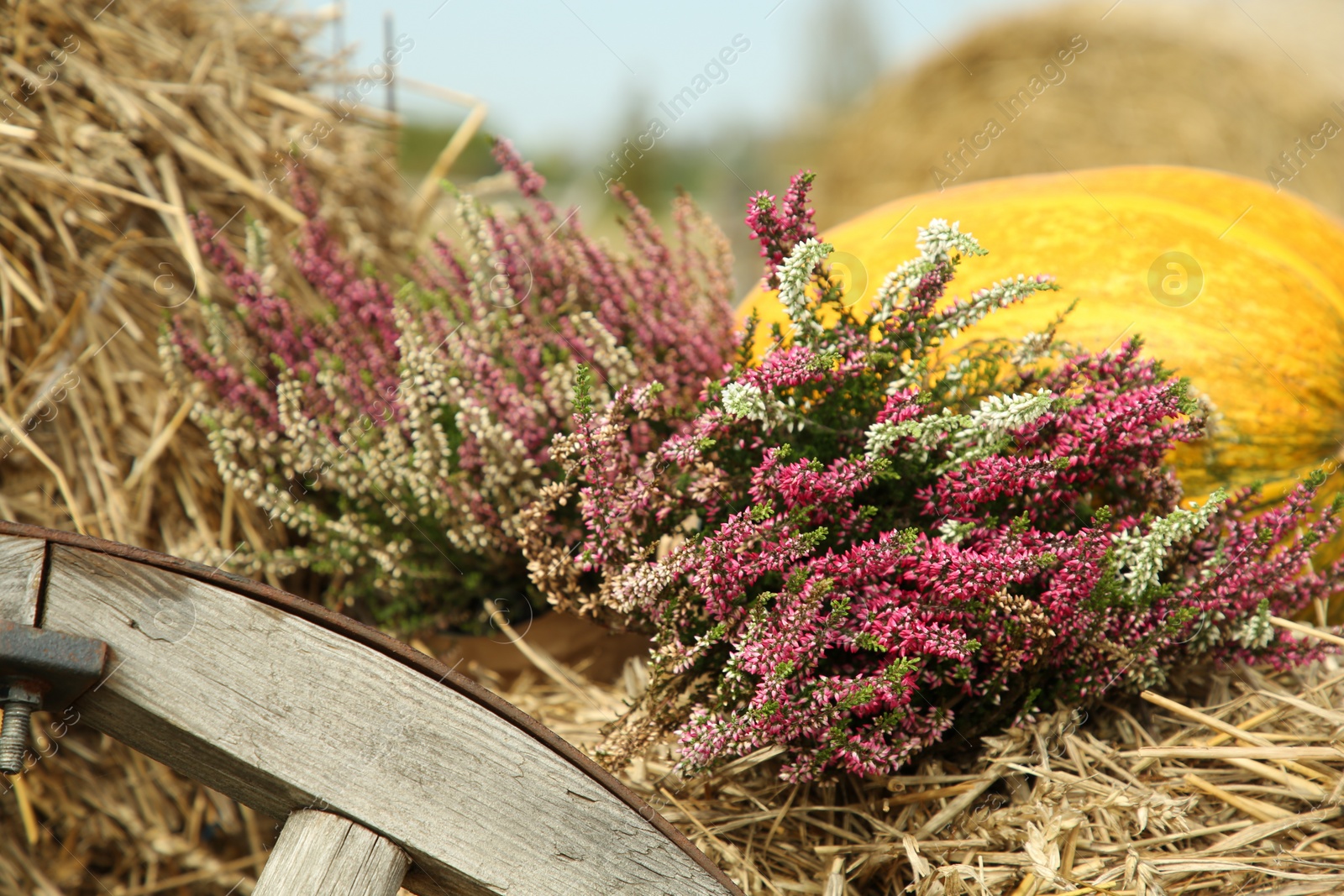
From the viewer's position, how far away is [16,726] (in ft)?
2.75

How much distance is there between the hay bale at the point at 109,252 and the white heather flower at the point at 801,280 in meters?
1.02

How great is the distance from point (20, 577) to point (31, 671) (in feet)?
0.31

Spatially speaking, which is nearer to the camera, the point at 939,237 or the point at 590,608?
the point at 939,237

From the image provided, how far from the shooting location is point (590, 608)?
1.20 metres

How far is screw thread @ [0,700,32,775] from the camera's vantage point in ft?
2.67

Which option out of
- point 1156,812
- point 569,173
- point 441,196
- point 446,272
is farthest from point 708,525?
point 569,173

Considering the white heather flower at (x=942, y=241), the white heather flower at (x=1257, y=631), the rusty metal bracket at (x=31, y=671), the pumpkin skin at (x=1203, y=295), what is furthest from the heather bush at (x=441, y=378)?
the white heather flower at (x=1257, y=631)

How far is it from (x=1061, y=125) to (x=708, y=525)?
3843 millimetres

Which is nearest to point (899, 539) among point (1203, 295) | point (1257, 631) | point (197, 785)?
point (1257, 631)

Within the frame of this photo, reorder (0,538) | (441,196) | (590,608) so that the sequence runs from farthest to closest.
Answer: (441,196), (590,608), (0,538)

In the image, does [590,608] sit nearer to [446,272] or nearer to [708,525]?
[708,525]

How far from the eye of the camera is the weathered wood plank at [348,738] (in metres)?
0.89

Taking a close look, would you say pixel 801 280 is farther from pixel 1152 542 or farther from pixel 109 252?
pixel 109 252

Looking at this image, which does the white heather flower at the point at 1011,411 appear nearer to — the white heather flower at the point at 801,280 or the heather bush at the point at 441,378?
the white heather flower at the point at 801,280
